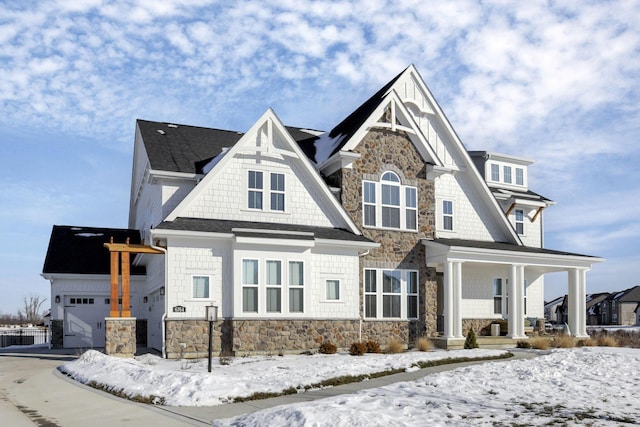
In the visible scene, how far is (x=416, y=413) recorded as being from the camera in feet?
33.2

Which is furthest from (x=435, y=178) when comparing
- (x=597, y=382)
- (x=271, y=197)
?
(x=597, y=382)

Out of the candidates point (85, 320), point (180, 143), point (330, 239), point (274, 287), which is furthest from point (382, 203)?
point (85, 320)

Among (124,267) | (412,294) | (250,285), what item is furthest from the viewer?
(412,294)

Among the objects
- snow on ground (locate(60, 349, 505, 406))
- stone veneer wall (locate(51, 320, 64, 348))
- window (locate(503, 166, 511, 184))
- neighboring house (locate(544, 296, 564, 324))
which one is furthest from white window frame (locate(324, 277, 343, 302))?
neighboring house (locate(544, 296, 564, 324))

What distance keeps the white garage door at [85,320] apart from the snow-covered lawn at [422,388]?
10.5 m

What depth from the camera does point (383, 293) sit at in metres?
24.6

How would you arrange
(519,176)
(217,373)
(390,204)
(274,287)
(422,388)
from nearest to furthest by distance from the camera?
1. (422,388)
2. (217,373)
3. (274,287)
4. (390,204)
5. (519,176)

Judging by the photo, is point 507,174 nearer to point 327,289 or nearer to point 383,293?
point 383,293

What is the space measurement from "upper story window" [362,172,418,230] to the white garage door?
12.9 metres

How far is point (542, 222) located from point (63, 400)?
25.9 metres

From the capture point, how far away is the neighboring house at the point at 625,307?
88.8 metres

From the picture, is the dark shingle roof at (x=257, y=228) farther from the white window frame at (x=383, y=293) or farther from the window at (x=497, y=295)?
the window at (x=497, y=295)

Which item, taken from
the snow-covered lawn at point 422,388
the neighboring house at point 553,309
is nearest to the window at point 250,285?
the snow-covered lawn at point 422,388

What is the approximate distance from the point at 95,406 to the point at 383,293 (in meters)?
14.2
